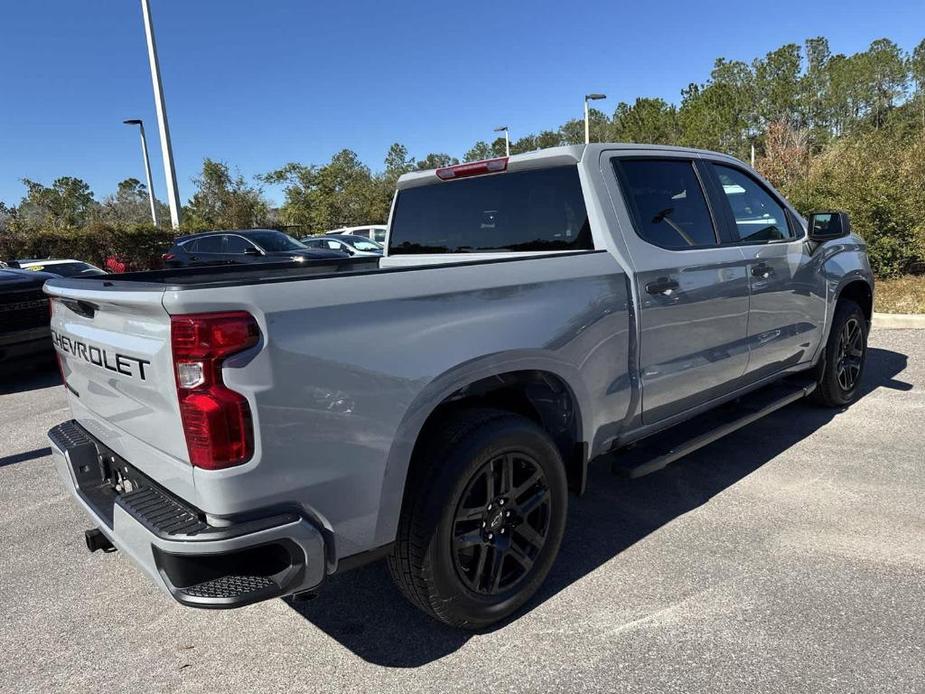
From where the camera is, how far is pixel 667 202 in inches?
135

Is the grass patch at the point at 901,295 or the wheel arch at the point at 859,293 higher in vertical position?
the wheel arch at the point at 859,293

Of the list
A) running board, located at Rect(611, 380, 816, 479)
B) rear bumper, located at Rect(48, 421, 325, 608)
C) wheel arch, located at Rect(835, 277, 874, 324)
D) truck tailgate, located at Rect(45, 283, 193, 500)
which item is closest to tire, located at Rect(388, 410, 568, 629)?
rear bumper, located at Rect(48, 421, 325, 608)

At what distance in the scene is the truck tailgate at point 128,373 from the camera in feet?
6.35

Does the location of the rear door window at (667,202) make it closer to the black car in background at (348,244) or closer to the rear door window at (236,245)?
the rear door window at (236,245)

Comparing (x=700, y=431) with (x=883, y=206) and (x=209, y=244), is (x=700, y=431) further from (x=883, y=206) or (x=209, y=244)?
(x=209, y=244)

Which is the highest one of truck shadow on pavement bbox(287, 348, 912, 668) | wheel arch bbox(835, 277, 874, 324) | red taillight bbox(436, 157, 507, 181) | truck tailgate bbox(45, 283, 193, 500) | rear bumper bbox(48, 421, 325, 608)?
red taillight bbox(436, 157, 507, 181)

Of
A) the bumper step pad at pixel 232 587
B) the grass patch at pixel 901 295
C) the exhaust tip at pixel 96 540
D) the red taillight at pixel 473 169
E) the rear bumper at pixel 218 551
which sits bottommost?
the grass patch at pixel 901 295

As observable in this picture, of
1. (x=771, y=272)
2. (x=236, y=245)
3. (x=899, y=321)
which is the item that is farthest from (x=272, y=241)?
(x=771, y=272)

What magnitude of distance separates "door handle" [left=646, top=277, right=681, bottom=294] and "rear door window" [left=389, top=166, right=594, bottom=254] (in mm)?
349

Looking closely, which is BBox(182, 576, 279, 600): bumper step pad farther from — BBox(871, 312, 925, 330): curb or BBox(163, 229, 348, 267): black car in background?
BBox(163, 229, 348, 267): black car in background

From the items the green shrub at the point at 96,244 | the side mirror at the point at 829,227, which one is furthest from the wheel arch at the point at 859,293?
the green shrub at the point at 96,244

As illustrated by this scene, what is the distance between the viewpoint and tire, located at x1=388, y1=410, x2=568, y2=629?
2295 mm

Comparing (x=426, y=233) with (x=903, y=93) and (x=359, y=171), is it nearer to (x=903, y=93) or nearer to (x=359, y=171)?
(x=359, y=171)

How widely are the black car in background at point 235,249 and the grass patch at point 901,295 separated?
380 inches
